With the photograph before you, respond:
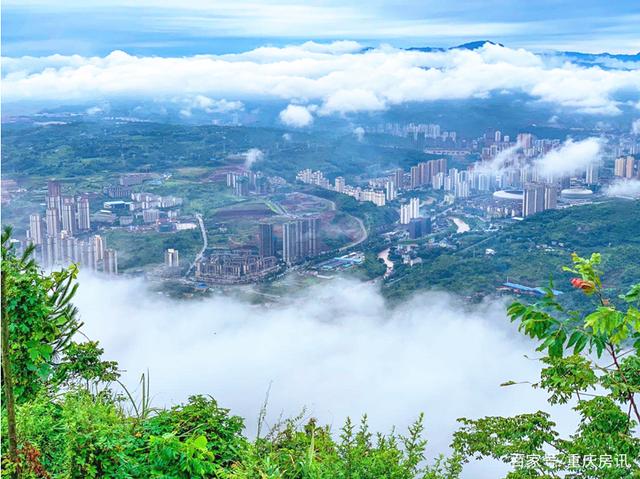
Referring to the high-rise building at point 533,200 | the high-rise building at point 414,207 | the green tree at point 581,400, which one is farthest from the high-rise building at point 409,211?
the green tree at point 581,400

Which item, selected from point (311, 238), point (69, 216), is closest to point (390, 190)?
point (311, 238)

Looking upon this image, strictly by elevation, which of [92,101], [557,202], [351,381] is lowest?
[351,381]

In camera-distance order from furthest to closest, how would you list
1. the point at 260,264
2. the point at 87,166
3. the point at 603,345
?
the point at 87,166, the point at 260,264, the point at 603,345

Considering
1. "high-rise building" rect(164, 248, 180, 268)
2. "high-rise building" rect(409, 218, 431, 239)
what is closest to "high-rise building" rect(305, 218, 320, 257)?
"high-rise building" rect(409, 218, 431, 239)

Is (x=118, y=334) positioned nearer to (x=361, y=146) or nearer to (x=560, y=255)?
(x=560, y=255)

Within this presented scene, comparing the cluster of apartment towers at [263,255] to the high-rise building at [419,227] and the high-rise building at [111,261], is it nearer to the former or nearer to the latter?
the high-rise building at [111,261]

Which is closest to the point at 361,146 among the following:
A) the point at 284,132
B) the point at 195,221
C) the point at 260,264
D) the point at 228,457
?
the point at 284,132

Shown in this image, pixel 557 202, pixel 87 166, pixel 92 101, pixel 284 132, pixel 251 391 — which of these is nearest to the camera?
pixel 251 391
